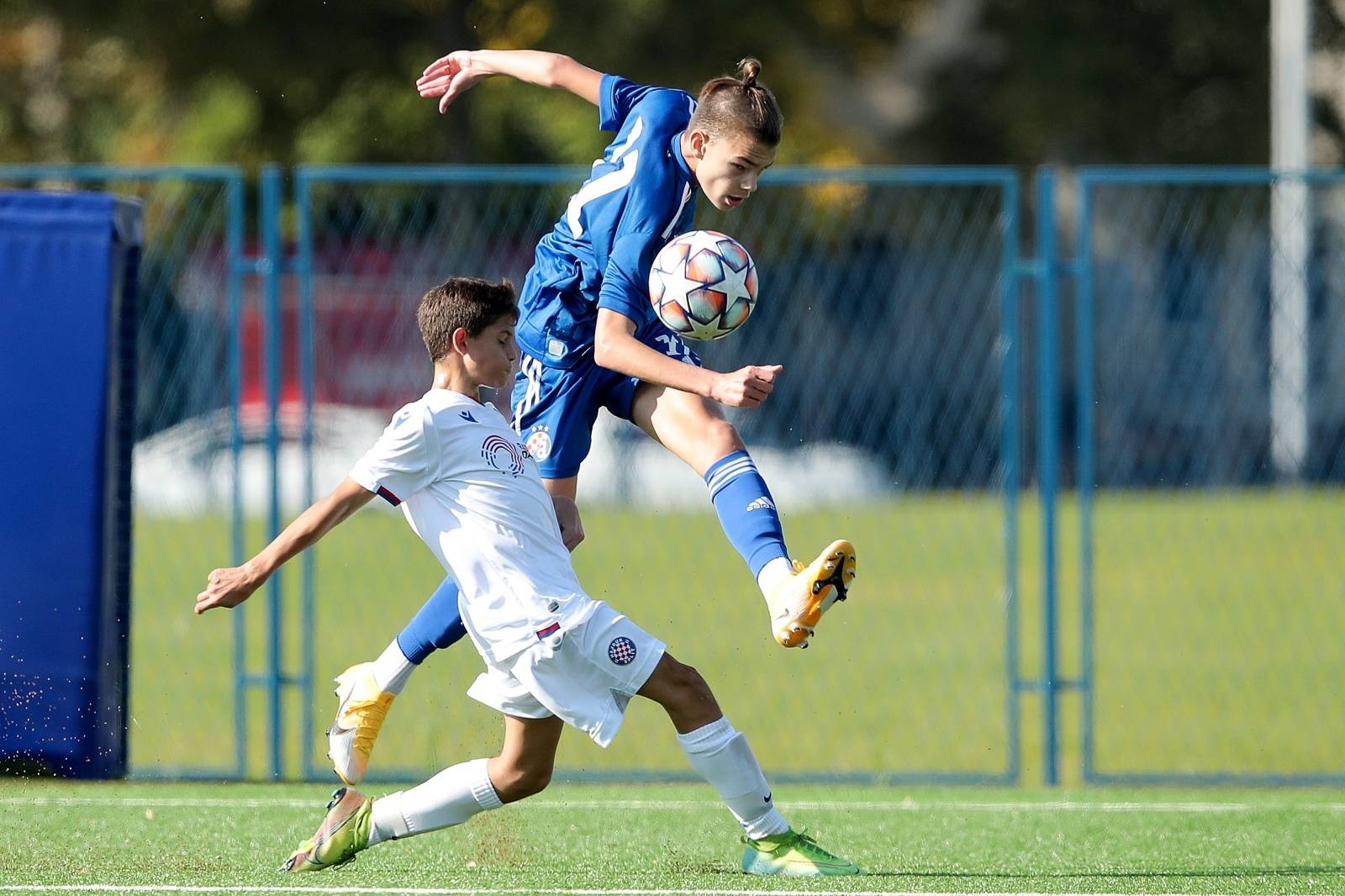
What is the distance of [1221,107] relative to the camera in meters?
29.2

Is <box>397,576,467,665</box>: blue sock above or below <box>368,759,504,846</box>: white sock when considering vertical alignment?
above

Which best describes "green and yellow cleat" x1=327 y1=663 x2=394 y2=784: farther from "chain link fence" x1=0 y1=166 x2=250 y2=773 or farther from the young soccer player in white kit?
"chain link fence" x1=0 y1=166 x2=250 y2=773

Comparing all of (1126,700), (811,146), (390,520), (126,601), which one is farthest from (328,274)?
(811,146)

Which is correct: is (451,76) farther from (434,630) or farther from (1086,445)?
(1086,445)

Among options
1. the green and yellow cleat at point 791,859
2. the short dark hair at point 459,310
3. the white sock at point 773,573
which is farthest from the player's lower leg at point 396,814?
the short dark hair at point 459,310

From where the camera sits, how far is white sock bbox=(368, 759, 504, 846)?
Answer: 4.95 m

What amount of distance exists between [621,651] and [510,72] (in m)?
2.07

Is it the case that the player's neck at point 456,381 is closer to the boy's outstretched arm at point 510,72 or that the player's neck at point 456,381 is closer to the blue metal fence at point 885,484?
the boy's outstretched arm at point 510,72

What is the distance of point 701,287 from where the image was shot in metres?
5.13

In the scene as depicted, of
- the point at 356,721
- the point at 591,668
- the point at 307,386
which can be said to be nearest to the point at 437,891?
the point at 356,721

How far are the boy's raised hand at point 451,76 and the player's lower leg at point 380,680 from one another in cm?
165

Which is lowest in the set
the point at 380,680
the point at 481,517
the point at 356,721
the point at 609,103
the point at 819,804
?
the point at 819,804

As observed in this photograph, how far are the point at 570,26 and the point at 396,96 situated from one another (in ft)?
13.3

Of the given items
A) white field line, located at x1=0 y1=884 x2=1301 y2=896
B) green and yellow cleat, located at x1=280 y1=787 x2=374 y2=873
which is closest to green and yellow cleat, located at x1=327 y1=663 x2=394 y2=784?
green and yellow cleat, located at x1=280 y1=787 x2=374 y2=873
